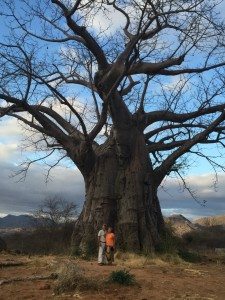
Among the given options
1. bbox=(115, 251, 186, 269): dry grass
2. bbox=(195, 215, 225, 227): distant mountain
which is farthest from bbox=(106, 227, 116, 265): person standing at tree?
bbox=(195, 215, 225, 227): distant mountain

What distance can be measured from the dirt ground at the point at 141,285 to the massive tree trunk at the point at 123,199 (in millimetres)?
2791

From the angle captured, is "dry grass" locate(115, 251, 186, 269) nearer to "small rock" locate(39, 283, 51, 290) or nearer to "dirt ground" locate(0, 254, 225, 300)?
"dirt ground" locate(0, 254, 225, 300)

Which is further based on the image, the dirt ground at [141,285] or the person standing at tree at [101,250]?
the person standing at tree at [101,250]

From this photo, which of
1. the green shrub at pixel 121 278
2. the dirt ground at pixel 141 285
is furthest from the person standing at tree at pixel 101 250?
the green shrub at pixel 121 278

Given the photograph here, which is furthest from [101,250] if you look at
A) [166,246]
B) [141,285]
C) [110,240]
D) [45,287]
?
[45,287]

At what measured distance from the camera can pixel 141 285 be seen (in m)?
9.01

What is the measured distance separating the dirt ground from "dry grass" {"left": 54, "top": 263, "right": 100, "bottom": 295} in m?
0.15

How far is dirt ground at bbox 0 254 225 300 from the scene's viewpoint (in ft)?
26.3

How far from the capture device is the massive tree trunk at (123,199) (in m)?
15.4

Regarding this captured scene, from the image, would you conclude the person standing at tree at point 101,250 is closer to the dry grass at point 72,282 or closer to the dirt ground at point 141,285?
the dirt ground at point 141,285

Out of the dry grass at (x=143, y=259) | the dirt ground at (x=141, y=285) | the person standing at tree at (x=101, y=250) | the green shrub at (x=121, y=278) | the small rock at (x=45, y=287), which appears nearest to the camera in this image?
the dirt ground at (x=141, y=285)

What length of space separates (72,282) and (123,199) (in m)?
7.70

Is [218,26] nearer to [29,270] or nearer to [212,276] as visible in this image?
[212,276]

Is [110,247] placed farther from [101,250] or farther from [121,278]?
[121,278]
